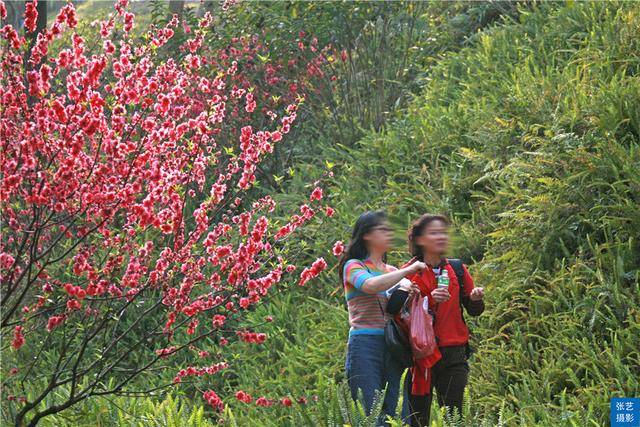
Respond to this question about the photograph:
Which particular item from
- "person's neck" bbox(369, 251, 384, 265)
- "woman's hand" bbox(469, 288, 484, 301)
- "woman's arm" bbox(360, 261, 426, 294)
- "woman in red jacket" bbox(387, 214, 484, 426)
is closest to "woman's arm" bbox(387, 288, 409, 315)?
"woman in red jacket" bbox(387, 214, 484, 426)

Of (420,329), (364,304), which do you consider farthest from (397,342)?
(364,304)

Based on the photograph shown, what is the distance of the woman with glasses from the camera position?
17.9 ft

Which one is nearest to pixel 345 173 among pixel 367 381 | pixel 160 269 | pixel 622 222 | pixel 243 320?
pixel 243 320

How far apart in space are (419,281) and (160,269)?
5.67 ft

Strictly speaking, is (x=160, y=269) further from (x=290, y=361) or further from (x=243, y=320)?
(x=243, y=320)

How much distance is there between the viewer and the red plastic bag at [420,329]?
532 centimetres

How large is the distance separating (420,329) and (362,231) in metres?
0.66

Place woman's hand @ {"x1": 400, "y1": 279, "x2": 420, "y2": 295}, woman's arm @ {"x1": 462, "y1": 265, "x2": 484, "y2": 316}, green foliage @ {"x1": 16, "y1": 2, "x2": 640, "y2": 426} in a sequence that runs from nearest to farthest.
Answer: woman's hand @ {"x1": 400, "y1": 279, "x2": 420, "y2": 295}
woman's arm @ {"x1": 462, "y1": 265, "x2": 484, "y2": 316}
green foliage @ {"x1": 16, "y1": 2, "x2": 640, "y2": 426}

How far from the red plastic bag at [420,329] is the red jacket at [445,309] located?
6.3 inches

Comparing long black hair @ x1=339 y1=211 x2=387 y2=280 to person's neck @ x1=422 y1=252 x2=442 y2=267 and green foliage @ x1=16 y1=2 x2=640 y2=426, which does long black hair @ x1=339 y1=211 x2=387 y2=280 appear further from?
green foliage @ x1=16 y1=2 x2=640 y2=426

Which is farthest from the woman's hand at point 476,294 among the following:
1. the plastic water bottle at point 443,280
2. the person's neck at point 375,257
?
the person's neck at point 375,257

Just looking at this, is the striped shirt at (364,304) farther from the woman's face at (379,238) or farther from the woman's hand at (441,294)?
the woman's hand at (441,294)

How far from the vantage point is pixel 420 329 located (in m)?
5.33

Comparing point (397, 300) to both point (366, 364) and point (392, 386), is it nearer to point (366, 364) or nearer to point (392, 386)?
point (366, 364)
